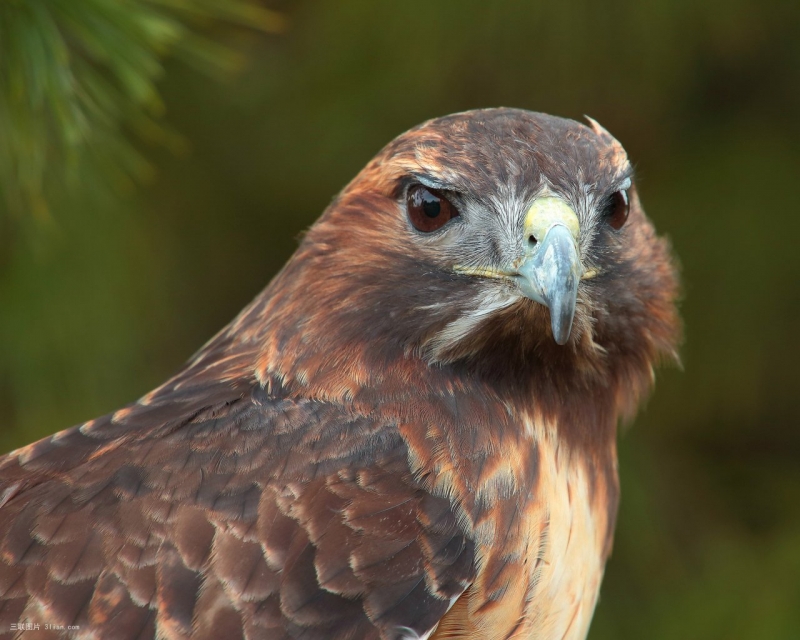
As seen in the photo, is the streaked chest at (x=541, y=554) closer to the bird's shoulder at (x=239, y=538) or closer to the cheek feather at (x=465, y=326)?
the bird's shoulder at (x=239, y=538)

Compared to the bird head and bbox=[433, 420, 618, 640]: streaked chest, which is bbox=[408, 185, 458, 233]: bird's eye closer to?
the bird head

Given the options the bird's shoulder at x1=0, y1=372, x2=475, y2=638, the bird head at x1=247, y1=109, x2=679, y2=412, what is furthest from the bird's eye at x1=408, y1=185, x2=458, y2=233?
the bird's shoulder at x1=0, y1=372, x2=475, y2=638

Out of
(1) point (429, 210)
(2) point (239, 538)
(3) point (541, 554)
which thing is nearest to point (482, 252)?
(1) point (429, 210)

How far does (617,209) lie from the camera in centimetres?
259

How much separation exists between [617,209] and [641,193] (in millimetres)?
2149

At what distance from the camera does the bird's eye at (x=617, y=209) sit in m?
2.56

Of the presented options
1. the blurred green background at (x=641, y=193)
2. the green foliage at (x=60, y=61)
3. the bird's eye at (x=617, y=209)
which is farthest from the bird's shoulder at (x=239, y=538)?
Result: the blurred green background at (x=641, y=193)

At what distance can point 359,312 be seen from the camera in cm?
251

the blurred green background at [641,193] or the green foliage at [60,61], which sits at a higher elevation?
the green foliage at [60,61]

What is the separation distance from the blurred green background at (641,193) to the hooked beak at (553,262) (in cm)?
211

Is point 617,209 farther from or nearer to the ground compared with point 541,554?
farther from the ground

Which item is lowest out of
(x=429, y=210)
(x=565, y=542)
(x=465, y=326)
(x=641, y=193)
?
(x=565, y=542)

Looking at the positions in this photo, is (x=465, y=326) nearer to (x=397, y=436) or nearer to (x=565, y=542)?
(x=397, y=436)

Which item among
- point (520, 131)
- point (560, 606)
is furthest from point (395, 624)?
point (520, 131)
